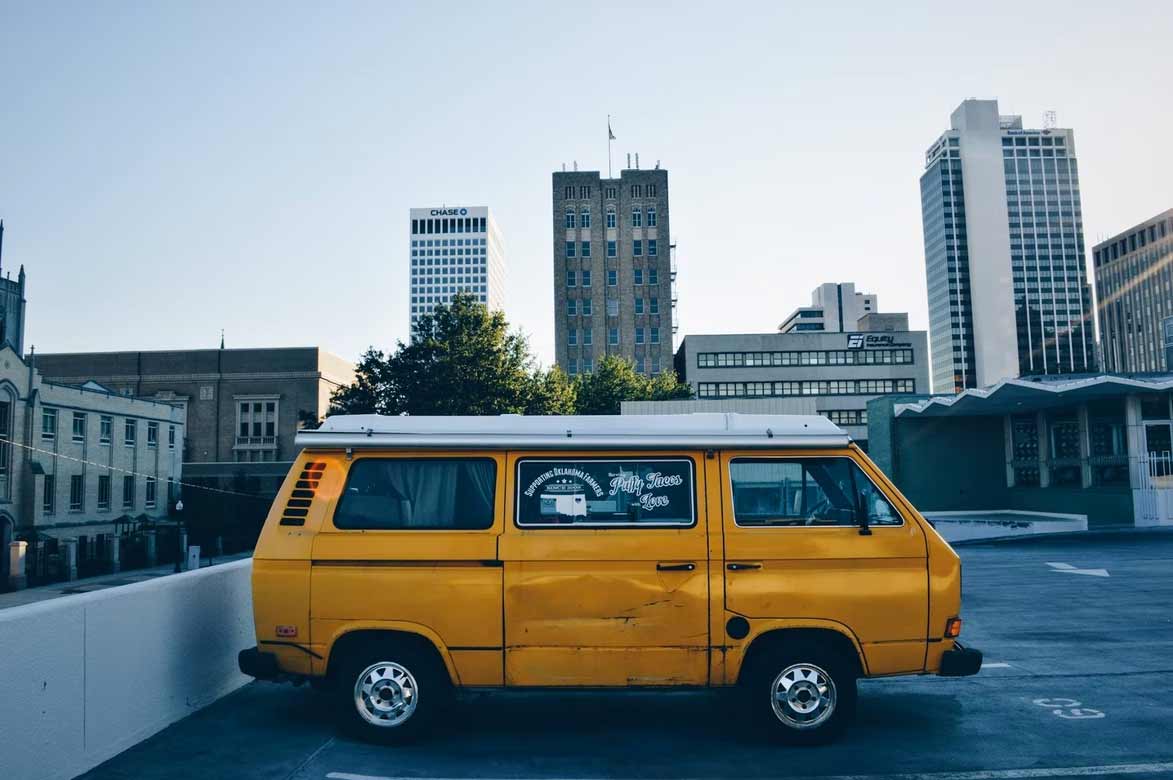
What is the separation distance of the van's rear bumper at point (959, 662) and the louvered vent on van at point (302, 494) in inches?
189

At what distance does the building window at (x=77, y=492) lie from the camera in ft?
165

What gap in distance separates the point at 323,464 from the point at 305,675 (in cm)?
156

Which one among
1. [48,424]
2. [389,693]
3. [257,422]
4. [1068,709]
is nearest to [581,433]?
[389,693]

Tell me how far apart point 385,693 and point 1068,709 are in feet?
18.3

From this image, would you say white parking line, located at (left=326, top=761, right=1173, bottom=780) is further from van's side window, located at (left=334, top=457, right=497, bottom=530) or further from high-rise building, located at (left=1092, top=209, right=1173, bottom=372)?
high-rise building, located at (left=1092, top=209, right=1173, bottom=372)

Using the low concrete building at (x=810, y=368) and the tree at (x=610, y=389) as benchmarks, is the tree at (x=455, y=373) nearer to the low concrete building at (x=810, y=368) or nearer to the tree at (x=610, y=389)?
the tree at (x=610, y=389)

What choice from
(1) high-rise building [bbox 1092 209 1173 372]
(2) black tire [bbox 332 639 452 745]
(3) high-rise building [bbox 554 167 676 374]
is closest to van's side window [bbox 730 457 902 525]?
(2) black tire [bbox 332 639 452 745]

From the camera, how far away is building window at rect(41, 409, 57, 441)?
159 ft

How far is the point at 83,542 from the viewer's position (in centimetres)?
5078

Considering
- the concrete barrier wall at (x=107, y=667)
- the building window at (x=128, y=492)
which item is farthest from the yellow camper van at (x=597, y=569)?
the building window at (x=128, y=492)

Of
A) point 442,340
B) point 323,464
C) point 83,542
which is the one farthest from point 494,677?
point 83,542

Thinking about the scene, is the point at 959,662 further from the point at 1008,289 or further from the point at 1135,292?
the point at 1008,289

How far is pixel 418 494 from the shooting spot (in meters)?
6.81

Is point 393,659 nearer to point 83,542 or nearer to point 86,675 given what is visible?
point 86,675
